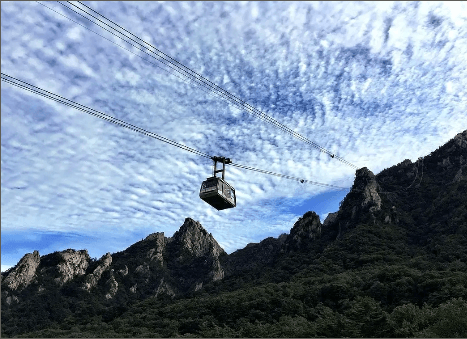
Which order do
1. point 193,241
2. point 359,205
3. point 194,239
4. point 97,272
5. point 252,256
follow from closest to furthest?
point 359,205
point 97,272
point 193,241
point 194,239
point 252,256

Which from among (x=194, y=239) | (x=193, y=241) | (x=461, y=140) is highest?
(x=461, y=140)

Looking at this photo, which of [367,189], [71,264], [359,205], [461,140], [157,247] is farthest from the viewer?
[157,247]

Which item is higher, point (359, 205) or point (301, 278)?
point (359, 205)

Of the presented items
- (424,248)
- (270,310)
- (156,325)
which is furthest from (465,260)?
(156,325)

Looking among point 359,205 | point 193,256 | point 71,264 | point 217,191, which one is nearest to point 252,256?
point 193,256

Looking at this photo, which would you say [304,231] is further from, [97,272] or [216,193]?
[216,193]

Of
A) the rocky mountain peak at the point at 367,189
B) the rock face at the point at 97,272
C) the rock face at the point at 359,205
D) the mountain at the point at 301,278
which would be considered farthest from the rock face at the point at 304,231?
the rock face at the point at 97,272

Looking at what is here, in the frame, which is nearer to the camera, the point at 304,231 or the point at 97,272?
the point at 304,231
